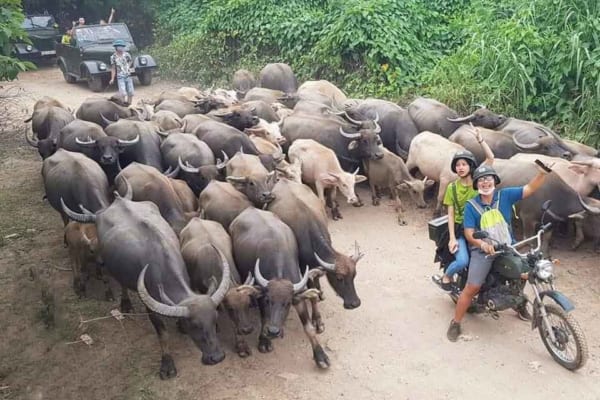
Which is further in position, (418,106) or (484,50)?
(484,50)

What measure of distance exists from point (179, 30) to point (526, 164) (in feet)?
58.6

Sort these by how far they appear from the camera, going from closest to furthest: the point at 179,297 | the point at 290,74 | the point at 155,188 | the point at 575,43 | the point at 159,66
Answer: the point at 179,297 < the point at 155,188 < the point at 575,43 < the point at 290,74 < the point at 159,66

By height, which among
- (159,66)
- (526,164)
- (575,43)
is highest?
(575,43)

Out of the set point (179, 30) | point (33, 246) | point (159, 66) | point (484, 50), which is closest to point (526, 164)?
point (484, 50)

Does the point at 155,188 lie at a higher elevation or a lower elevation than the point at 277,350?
higher

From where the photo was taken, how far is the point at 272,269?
6750 millimetres

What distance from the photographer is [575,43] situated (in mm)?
11750

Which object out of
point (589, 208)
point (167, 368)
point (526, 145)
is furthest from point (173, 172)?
point (589, 208)

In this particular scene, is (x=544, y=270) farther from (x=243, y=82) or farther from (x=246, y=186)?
(x=243, y=82)

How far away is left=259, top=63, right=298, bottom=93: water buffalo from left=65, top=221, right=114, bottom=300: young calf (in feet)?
28.0

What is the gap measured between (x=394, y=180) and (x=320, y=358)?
4680mm

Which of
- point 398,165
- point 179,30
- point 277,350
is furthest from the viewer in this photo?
point 179,30

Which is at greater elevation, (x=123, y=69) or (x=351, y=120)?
(x=351, y=120)

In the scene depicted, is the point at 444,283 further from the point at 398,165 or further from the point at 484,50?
the point at 484,50
